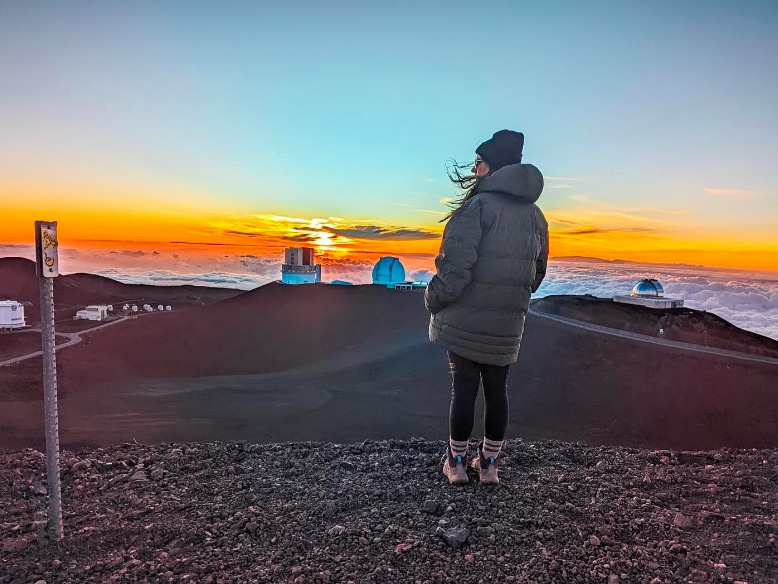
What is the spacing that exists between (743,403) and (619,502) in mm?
6104

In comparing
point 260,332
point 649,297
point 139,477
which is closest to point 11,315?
point 260,332

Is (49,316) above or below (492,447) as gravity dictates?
above

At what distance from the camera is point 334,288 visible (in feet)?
60.5

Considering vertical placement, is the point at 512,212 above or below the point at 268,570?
above

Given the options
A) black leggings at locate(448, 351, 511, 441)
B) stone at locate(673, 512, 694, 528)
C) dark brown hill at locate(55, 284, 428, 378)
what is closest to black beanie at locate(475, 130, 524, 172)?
black leggings at locate(448, 351, 511, 441)

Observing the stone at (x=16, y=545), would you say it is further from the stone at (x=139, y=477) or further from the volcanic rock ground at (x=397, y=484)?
the stone at (x=139, y=477)

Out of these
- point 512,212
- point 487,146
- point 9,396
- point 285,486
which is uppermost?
point 487,146

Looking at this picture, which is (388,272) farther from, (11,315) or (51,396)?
(51,396)

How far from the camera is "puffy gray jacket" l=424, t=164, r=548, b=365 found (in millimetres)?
3689

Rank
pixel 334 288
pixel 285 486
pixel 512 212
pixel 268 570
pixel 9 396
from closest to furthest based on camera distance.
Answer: pixel 268 570 → pixel 512 212 → pixel 285 486 → pixel 9 396 → pixel 334 288

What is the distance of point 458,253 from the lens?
3660 mm

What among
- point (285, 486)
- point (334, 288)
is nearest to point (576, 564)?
point (285, 486)

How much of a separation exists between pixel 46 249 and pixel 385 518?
272 cm

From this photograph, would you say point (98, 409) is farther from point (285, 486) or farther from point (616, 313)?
point (616, 313)
